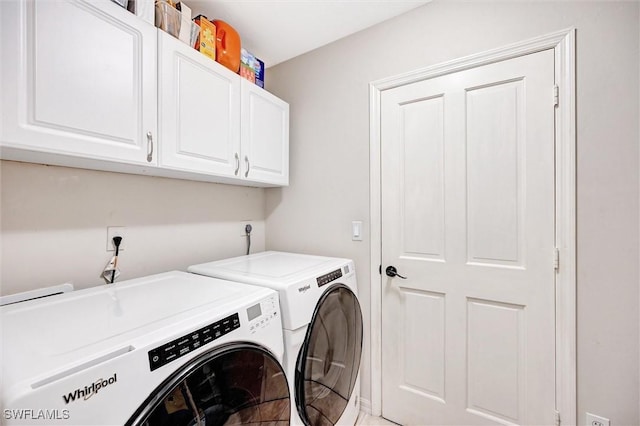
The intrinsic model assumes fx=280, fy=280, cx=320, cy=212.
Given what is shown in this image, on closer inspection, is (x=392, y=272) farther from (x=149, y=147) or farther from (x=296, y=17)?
(x=296, y=17)

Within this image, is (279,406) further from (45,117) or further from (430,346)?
(45,117)

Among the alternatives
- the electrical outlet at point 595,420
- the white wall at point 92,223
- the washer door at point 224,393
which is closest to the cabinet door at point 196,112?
the white wall at point 92,223

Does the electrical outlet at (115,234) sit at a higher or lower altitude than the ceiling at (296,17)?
lower

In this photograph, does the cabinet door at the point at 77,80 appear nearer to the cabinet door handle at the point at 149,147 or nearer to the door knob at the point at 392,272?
the cabinet door handle at the point at 149,147

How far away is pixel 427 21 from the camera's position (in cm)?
159

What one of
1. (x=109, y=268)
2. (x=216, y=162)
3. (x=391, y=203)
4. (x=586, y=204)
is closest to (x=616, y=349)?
(x=586, y=204)

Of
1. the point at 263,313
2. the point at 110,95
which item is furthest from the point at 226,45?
the point at 263,313

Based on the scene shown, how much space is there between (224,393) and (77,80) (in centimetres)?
117

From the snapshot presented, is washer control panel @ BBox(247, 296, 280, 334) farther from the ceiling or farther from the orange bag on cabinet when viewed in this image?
the ceiling

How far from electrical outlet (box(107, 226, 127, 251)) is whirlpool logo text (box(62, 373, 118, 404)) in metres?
0.94

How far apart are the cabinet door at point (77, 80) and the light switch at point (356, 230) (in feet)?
3.90

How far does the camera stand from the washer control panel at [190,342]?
69 cm

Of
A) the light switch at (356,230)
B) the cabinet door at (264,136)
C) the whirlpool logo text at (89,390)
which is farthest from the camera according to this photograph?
the light switch at (356,230)

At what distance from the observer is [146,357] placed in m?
0.67
